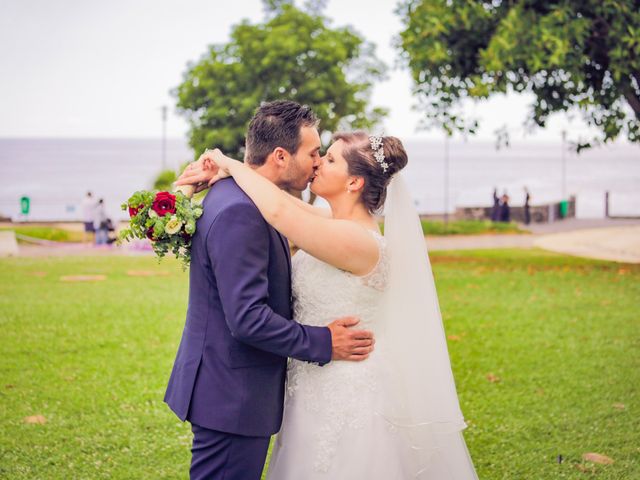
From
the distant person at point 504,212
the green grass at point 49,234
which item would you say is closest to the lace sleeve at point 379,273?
the green grass at point 49,234

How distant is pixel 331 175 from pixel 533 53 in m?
12.3

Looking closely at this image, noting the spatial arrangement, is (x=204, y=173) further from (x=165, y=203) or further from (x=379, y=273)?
(x=379, y=273)

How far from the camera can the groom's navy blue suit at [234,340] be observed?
128 inches

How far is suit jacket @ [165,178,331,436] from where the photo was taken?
3.24 metres

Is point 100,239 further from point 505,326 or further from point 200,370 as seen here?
point 200,370

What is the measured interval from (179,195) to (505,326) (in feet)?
27.7

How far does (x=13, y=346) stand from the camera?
961 centimetres

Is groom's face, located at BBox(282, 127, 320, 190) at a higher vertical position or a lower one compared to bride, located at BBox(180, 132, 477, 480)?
higher

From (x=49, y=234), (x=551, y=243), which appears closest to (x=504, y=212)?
(x=551, y=243)

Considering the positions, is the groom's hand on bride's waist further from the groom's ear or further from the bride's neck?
the groom's ear

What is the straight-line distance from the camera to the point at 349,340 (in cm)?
369

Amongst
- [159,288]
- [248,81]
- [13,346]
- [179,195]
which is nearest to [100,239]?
[159,288]

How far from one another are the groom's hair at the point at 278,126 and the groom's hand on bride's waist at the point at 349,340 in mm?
850

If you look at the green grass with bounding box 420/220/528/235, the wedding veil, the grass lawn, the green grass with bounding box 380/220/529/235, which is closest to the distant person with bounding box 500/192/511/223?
the green grass with bounding box 380/220/529/235
